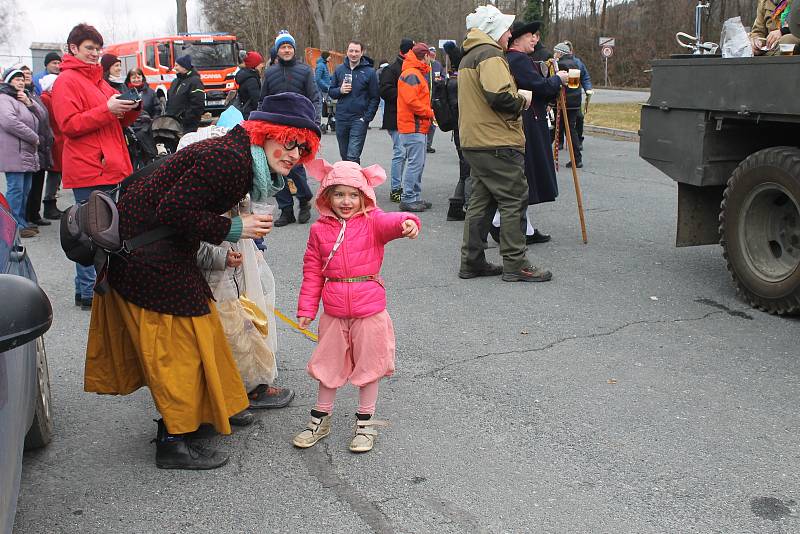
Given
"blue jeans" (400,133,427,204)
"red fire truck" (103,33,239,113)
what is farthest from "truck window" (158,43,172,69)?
"blue jeans" (400,133,427,204)

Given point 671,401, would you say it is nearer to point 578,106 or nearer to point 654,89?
point 654,89

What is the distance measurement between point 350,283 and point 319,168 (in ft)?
1.71

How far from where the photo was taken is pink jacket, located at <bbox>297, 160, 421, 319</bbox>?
3641mm

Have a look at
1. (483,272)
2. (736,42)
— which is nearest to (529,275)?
(483,272)

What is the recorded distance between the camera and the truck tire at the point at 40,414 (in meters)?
3.66

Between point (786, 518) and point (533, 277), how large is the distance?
3.51 meters

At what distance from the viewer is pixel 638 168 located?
12484 mm

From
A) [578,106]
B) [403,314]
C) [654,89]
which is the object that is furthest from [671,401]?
[578,106]

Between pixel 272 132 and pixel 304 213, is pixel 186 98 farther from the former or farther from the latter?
pixel 272 132

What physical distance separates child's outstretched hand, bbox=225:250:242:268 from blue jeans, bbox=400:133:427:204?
18.9 feet

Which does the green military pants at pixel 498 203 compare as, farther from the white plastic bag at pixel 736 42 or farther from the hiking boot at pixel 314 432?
the hiking boot at pixel 314 432

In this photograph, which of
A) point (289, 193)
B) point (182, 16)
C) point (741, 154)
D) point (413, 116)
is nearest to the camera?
point (741, 154)

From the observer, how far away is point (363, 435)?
12.4ft

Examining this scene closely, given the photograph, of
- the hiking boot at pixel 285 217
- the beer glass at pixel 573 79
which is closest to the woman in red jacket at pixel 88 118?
the hiking boot at pixel 285 217
